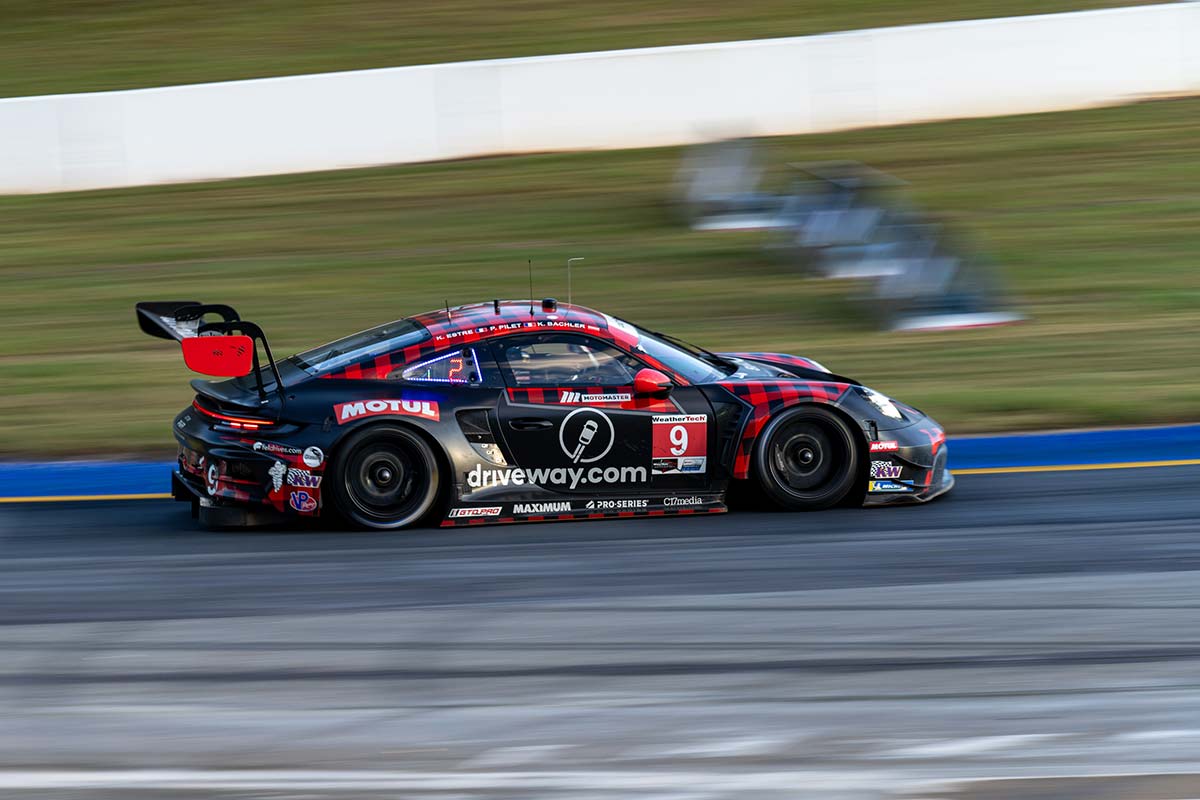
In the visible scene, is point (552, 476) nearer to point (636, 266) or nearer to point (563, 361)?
point (563, 361)

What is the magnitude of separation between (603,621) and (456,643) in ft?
2.18

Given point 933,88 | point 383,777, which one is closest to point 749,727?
point 383,777

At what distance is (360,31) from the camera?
24.4 metres

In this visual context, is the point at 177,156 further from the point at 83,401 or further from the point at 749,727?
the point at 749,727

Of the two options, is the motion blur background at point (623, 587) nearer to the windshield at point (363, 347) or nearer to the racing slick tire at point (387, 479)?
the racing slick tire at point (387, 479)

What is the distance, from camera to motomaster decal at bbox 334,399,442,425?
7707 mm

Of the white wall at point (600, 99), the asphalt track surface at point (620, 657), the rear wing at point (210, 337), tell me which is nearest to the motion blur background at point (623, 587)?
the asphalt track surface at point (620, 657)

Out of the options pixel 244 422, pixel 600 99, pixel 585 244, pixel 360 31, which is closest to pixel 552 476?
pixel 244 422

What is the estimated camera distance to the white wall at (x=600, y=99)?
18.2 m

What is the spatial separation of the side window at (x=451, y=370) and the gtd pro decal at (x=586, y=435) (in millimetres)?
451

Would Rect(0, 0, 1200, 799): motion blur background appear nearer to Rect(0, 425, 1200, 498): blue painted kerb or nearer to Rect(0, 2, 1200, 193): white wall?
Rect(0, 425, 1200, 498): blue painted kerb

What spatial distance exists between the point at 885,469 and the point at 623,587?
6.50 feet

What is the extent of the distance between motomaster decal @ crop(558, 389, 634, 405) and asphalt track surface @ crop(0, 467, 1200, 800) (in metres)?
0.67

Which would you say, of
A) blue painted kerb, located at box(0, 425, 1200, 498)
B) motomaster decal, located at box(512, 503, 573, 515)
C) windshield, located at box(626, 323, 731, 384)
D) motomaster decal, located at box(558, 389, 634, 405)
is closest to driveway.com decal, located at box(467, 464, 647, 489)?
motomaster decal, located at box(512, 503, 573, 515)
